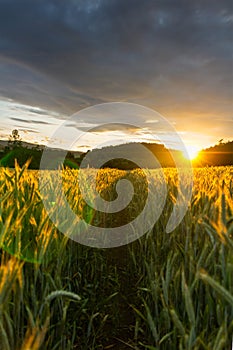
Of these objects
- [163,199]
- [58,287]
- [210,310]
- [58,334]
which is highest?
[163,199]

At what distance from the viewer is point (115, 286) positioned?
3.71 meters

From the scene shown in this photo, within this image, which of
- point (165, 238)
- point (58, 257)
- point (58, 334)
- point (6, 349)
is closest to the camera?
point (6, 349)

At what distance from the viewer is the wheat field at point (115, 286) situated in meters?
1.70

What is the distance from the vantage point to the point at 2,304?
5.22ft

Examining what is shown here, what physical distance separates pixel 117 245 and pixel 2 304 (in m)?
3.56

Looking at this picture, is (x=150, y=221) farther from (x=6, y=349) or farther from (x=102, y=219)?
(x=6, y=349)

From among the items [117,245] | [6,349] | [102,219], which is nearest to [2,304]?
[6,349]

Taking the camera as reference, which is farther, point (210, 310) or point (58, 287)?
point (58, 287)

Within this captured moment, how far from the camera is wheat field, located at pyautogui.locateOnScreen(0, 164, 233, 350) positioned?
5.59 ft

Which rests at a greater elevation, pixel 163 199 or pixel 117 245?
pixel 163 199

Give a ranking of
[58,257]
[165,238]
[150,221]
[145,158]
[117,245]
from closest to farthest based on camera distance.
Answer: [58,257] → [165,238] → [150,221] → [117,245] → [145,158]

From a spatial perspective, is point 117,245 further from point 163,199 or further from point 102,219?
point 163,199

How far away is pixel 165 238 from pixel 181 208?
464mm

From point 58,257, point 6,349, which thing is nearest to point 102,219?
point 58,257
